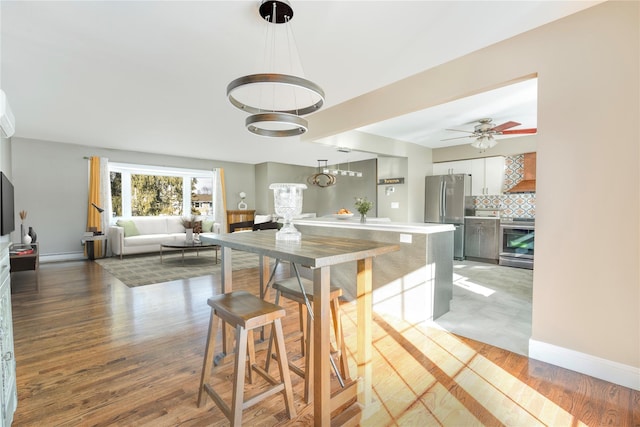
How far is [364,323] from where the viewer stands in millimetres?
1658

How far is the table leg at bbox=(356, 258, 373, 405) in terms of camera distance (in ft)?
5.38

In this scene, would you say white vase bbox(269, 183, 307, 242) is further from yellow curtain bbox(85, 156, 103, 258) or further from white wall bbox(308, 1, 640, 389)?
yellow curtain bbox(85, 156, 103, 258)

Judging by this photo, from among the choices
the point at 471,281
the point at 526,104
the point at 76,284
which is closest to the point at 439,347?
the point at 471,281

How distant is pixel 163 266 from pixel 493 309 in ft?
17.2

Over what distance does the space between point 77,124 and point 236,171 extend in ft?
14.1

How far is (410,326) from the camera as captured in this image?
275cm

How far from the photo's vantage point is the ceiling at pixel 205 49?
1.94 metres

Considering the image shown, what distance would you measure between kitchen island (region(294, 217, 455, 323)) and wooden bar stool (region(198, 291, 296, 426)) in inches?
60.2

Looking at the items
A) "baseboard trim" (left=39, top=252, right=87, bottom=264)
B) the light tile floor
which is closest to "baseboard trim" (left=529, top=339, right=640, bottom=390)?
the light tile floor

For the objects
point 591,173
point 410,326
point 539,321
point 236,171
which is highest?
point 236,171

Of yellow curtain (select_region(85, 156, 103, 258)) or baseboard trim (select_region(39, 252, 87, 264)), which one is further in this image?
yellow curtain (select_region(85, 156, 103, 258))

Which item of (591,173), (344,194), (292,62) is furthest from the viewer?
(344,194)

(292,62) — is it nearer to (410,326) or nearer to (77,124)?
(410,326)

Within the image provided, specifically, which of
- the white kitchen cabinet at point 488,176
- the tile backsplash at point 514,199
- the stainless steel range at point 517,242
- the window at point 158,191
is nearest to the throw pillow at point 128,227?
the window at point 158,191
